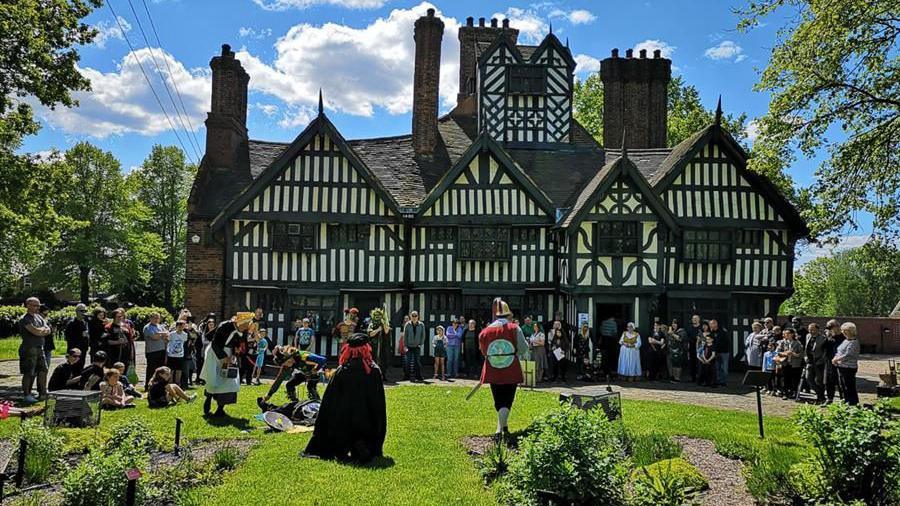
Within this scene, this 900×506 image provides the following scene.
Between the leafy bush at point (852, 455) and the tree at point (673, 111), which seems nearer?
the leafy bush at point (852, 455)

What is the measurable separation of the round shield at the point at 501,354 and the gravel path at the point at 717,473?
2.55 m

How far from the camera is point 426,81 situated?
22.7 metres

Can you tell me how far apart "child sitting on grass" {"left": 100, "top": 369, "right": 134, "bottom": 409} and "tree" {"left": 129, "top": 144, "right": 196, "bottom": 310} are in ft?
118

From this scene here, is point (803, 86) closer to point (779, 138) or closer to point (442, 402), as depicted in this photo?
point (779, 138)

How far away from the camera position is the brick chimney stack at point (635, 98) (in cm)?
2519

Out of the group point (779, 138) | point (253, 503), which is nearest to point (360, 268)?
point (779, 138)

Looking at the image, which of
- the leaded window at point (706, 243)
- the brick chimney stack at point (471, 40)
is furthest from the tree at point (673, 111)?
the leaded window at point (706, 243)

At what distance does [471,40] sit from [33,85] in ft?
65.8

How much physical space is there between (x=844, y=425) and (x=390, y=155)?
62.0 feet

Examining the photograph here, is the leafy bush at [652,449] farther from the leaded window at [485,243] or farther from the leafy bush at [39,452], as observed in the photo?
the leaded window at [485,243]

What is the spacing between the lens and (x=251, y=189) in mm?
18969

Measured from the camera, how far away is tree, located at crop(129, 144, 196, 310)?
147 feet

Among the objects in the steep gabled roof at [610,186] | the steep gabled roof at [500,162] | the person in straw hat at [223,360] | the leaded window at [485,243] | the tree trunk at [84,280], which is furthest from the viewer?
the tree trunk at [84,280]

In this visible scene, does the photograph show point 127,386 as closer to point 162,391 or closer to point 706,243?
point 162,391
